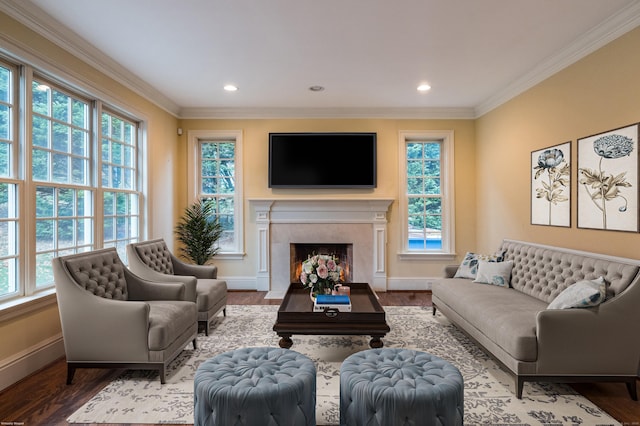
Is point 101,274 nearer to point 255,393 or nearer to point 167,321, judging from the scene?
point 167,321

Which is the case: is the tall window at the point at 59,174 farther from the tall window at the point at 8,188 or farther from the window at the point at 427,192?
the window at the point at 427,192

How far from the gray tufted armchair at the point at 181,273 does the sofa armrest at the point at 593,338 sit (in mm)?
2886

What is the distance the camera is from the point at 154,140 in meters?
5.04

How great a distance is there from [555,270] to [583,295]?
82 cm

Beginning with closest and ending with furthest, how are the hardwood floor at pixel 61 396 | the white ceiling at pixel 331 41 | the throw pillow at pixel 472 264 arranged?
the hardwood floor at pixel 61 396, the white ceiling at pixel 331 41, the throw pillow at pixel 472 264

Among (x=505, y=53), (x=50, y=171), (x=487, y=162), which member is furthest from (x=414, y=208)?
(x=50, y=171)

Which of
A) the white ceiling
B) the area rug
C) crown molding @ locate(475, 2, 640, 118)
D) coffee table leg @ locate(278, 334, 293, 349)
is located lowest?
the area rug

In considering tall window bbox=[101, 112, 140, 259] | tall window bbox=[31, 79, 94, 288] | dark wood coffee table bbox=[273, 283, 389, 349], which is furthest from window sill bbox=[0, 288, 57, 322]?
dark wood coffee table bbox=[273, 283, 389, 349]

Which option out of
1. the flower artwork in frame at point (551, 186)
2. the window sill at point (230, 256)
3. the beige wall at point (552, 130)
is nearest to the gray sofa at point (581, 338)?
the beige wall at point (552, 130)

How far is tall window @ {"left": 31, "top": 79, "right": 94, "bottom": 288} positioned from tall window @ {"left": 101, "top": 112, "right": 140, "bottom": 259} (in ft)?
1.08

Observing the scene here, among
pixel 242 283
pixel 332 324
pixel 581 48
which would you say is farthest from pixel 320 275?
pixel 581 48

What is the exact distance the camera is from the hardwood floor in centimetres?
228

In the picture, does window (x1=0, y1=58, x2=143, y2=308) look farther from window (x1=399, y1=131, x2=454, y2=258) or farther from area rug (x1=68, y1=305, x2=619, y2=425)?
window (x1=399, y1=131, x2=454, y2=258)

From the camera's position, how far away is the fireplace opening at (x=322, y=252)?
5875mm
